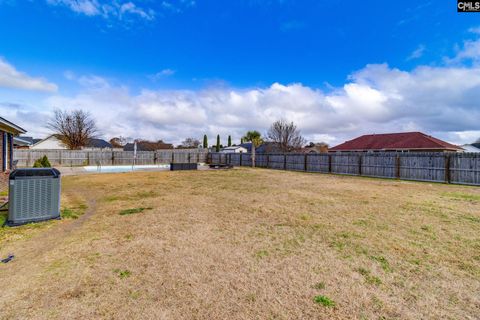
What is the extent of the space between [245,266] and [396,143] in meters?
30.3

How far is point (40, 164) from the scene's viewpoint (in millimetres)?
14852

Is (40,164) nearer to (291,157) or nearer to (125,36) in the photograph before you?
(125,36)

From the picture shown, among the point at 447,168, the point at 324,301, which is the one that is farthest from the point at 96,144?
the point at 324,301

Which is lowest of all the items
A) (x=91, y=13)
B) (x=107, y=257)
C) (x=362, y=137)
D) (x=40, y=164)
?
(x=107, y=257)

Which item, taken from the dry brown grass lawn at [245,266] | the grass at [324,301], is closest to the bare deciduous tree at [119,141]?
the dry brown grass lawn at [245,266]

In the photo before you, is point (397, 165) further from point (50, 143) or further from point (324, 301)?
point (50, 143)

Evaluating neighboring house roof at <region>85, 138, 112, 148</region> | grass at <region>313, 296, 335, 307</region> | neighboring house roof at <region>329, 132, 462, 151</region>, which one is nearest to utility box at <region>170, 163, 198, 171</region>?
grass at <region>313, 296, 335, 307</region>

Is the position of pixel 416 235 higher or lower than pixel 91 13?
lower

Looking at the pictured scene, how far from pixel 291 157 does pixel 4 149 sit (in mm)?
20216

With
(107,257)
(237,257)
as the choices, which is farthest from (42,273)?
(237,257)

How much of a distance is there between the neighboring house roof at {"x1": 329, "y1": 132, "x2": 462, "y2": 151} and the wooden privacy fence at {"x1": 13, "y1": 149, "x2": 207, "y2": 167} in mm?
20997

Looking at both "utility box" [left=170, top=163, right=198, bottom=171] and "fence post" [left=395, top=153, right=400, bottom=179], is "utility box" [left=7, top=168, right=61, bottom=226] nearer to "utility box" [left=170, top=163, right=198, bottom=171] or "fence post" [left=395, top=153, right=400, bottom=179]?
"utility box" [left=170, top=163, right=198, bottom=171]

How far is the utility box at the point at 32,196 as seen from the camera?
15.7 feet

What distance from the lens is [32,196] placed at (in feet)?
16.5
